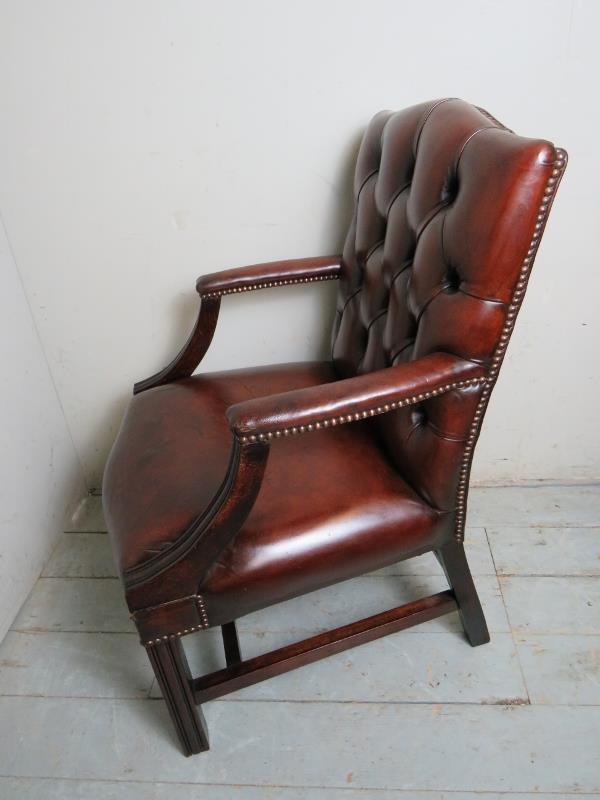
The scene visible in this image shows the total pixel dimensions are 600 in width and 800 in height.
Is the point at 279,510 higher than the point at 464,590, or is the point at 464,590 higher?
the point at 279,510

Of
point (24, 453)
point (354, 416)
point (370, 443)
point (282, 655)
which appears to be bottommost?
point (282, 655)

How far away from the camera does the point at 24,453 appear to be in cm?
151

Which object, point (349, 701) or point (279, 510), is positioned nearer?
point (279, 510)

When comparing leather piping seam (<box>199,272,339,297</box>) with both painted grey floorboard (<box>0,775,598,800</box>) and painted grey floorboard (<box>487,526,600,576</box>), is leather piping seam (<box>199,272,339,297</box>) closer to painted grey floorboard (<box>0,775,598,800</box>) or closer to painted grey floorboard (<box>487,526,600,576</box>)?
painted grey floorboard (<box>487,526,600,576</box>)

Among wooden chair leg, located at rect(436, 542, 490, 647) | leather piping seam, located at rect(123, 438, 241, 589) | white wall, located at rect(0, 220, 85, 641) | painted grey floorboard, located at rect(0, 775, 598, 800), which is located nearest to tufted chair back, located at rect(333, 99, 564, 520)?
wooden chair leg, located at rect(436, 542, 490, 647)

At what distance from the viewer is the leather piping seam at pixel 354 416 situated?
2.67ft

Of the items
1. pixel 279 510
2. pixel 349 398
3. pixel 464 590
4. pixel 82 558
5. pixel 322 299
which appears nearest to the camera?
pixel 349 398

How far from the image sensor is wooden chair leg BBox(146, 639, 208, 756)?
1008mm

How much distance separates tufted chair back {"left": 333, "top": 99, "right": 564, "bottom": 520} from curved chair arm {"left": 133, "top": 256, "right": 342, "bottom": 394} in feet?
0.42

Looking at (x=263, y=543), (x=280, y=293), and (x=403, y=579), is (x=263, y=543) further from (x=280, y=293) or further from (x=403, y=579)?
(x=280, y=293)

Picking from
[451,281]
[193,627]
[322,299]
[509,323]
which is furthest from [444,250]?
[193,627]

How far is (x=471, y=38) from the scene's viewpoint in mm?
1181

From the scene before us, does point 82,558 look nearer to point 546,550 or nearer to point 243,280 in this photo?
point 243,280

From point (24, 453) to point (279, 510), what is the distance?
856 mm
